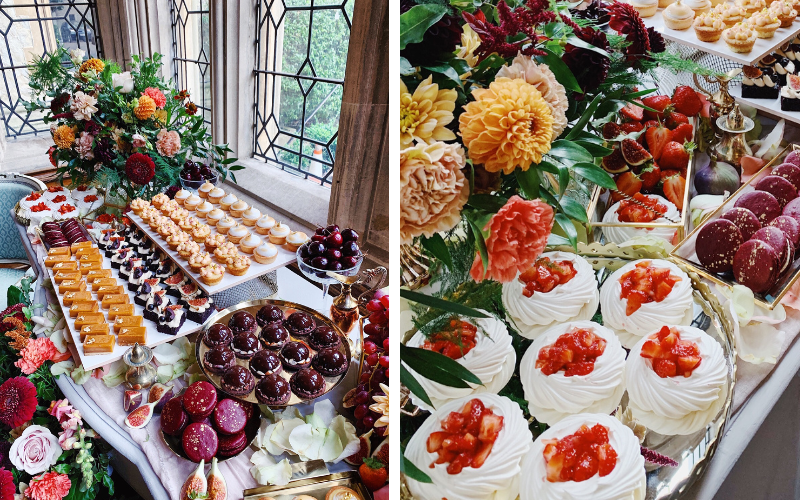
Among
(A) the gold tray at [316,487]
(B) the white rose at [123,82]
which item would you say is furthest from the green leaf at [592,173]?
(B) the white rose at [123,82]

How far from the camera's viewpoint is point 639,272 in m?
0.56

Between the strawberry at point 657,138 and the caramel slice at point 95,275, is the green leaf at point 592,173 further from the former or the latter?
the caramel slice at point 95,275

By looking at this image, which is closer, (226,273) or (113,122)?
(226,273)

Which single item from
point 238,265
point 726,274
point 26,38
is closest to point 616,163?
point 726,274

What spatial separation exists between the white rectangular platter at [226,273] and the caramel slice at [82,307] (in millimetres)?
167

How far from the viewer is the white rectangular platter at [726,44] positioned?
0.58 metres

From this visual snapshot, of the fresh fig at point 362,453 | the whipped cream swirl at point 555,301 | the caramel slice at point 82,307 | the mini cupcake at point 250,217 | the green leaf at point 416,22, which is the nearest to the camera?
the green leaf at point 416,22

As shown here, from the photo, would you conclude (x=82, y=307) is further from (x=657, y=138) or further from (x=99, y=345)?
(x=657, y=138)

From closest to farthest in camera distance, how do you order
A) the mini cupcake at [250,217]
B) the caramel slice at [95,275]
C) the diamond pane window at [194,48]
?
the caramel slice at [95,275], the mini cupcake at [250,217], the diamond pane window at [194,48]

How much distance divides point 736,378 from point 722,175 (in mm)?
268

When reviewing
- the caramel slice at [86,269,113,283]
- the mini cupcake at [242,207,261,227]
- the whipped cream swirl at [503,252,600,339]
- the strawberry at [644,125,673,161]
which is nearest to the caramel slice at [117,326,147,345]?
the caramel slice at [86,269,113,283]

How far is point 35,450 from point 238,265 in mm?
432

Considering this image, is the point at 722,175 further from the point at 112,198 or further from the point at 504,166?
the point at 112,198

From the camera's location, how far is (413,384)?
0.33 m
